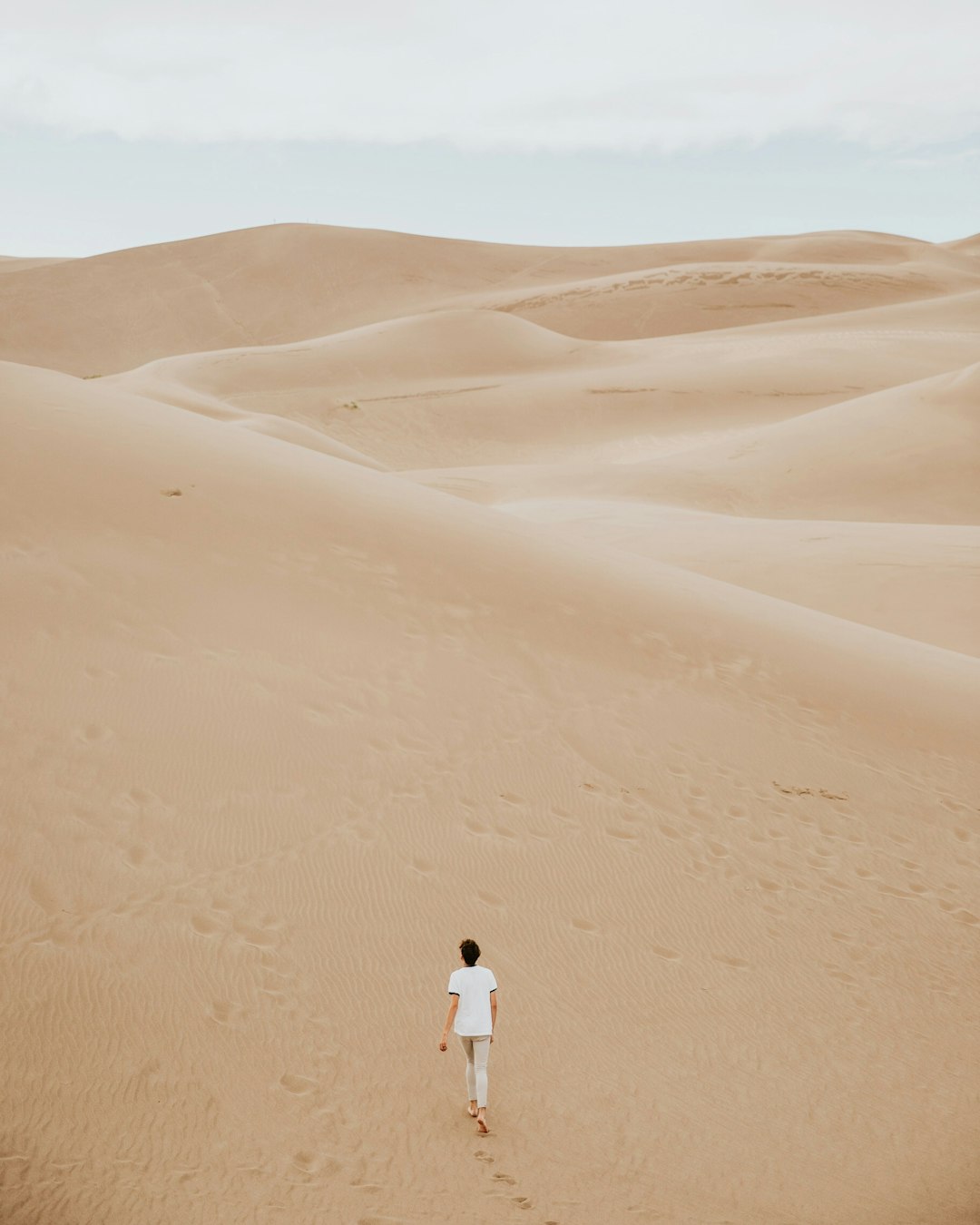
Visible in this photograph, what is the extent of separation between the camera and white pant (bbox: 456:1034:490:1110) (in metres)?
4.22

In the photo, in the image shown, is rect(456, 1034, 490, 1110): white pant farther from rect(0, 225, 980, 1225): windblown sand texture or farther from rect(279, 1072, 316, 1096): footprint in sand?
rect(279, 1072, 316, 1096): footprint in sand

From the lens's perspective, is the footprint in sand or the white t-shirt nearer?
the white t-shirt

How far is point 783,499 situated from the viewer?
23328 millimetres

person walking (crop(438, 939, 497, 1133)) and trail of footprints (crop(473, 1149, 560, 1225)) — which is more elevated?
person walking (crop(438, 939, 497, 1133))

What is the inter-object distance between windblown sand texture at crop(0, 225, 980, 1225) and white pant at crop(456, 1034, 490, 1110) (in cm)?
16

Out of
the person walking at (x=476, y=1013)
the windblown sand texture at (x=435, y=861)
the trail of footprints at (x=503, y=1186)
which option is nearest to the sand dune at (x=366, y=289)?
the windblown sand texture at (x=435, y=861)

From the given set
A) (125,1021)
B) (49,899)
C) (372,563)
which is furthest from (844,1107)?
(372,563)

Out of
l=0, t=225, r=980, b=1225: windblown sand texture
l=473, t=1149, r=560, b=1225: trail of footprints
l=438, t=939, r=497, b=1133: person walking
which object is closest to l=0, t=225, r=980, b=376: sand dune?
l=0, t=225, r=980, b=1225: windblown sand texture

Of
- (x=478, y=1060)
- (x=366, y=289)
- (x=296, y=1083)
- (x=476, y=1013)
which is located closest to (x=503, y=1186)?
(x=478, y=1060)

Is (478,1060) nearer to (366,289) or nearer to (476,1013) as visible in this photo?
(476,1013)

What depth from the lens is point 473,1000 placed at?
423 centimetres

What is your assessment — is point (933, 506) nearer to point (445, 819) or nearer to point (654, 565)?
point (654, 565)

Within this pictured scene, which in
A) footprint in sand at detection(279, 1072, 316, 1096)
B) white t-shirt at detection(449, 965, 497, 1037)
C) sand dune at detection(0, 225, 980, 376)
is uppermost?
sand dune at detection(0, 225, 980, 376)

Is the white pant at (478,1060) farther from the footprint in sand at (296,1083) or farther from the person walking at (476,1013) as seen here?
the footprint in sand at (296,1083)
